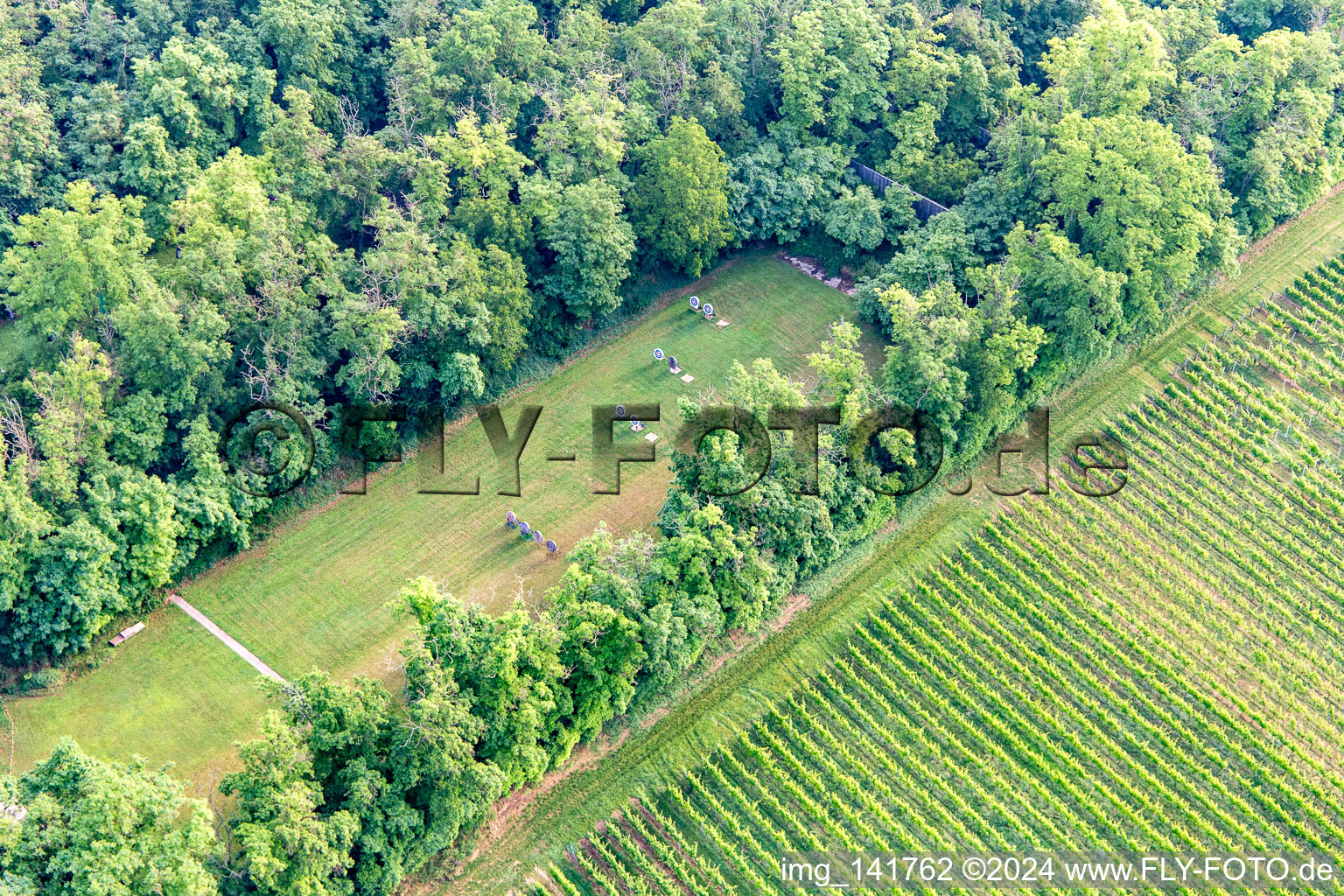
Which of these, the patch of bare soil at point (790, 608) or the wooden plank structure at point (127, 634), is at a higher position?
the wooden plank structure at point (127, 634)

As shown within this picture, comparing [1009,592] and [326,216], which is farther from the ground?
[326,216]

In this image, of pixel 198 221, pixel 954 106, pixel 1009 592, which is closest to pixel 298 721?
pixel 198 221

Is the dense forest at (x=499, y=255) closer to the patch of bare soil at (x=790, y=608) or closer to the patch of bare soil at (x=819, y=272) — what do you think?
the patch of bare soil at (x=819, y=272)

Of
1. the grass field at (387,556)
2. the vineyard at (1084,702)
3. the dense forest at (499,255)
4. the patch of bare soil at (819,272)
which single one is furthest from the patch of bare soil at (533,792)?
the patch of bare soil at (819,272)

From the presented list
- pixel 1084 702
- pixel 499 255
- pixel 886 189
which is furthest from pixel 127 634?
pixel 886 189

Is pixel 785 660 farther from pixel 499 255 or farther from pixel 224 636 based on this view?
pixel 499 255

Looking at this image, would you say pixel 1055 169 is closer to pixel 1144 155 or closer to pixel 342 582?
pixel 1144 155
